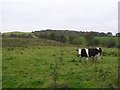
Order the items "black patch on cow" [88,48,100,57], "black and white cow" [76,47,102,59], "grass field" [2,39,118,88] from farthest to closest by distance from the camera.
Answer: "black patch on cow" [88,48,100,57]
"black and white cow" [76,47,102,59]
"grass field" [2,39,118,88]

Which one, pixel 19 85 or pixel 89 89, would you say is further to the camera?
pixel 19 85

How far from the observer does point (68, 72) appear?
59.1 feet

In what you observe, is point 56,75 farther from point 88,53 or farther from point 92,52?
point 92,52

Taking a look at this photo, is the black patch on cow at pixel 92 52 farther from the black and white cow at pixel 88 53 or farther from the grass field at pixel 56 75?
the grass field at pixel 56 75

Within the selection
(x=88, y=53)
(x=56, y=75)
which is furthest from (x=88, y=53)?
(x=56, y=75)

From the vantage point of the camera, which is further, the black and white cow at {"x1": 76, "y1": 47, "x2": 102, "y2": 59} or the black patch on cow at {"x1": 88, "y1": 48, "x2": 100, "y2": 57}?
the black patch on cow at {"x1": 88, "y1": 48, "x2": 100, "y2": 57}

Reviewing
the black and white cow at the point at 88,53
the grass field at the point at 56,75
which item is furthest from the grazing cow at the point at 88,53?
the grass field at the point at 56,75

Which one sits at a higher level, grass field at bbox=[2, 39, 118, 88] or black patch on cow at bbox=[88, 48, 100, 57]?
black patch on cow at bbox=[88, 48, 100, 57]

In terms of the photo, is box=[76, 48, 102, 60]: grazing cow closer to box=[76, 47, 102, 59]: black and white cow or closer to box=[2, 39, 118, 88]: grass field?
box=[76, 47, 102, 59]: black and white cow

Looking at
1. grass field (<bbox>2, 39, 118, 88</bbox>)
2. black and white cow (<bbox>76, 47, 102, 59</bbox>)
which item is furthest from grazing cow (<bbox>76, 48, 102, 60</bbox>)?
grass field (<bbox>2, 39, 118, 88</bbox>)

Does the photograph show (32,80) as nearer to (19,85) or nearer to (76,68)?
(19,85)

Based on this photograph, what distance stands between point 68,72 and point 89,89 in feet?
12.3

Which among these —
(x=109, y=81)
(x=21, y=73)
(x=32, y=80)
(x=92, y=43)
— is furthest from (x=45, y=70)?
(x=92, y=43)

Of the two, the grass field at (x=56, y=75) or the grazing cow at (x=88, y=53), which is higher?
the grazing cow at (x=88, y=53)
